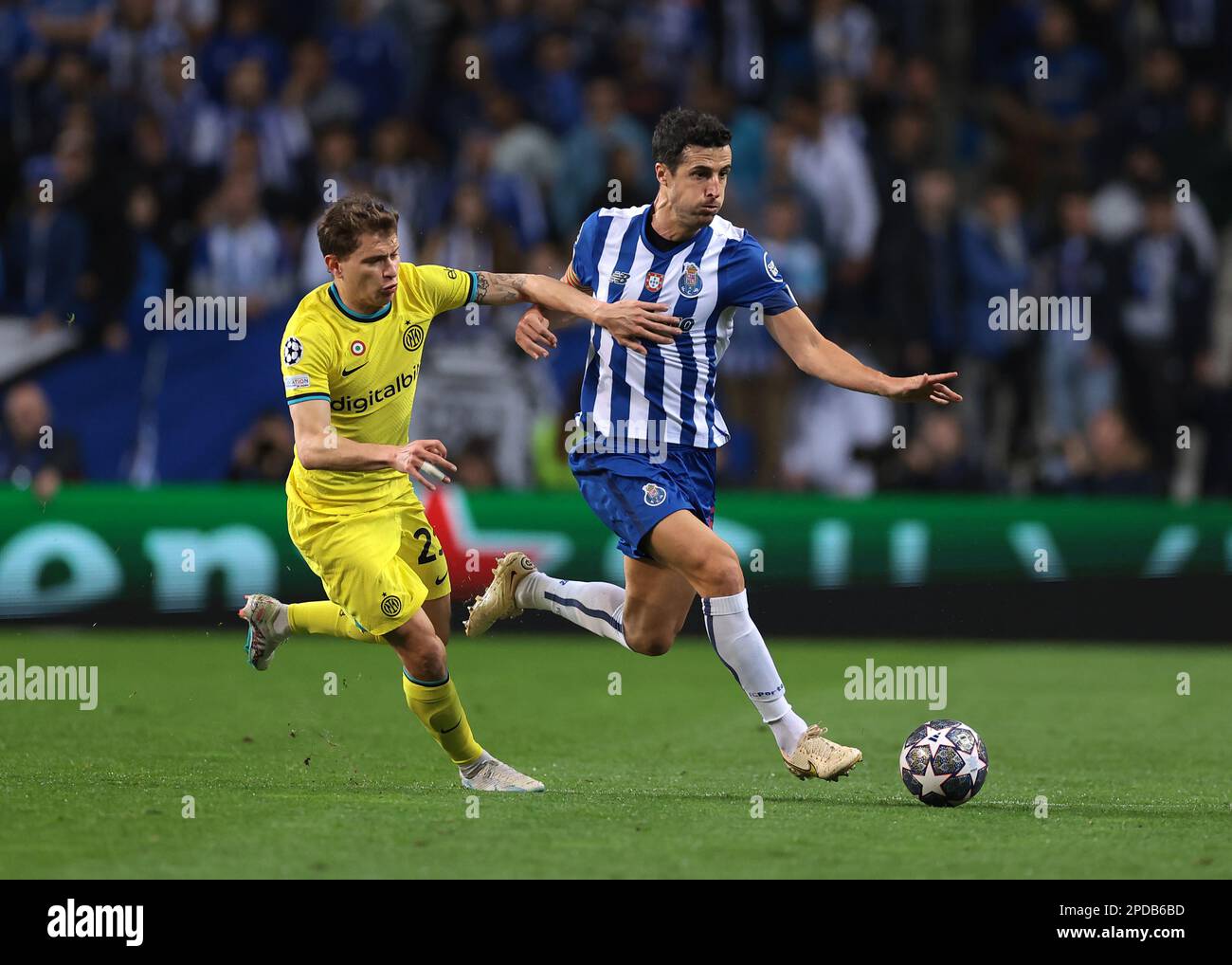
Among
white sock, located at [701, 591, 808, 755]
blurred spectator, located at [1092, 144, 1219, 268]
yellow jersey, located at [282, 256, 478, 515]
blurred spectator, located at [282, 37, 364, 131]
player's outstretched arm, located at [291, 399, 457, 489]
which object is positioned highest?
blurred spectator, located at [282, 37, 364, 131]

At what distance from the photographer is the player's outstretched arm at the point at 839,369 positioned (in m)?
7.06

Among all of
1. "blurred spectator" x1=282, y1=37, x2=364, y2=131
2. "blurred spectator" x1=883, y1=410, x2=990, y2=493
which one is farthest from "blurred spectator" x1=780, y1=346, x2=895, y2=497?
"blurred spectator" x1=282, y1=37, x2=364, y2=131

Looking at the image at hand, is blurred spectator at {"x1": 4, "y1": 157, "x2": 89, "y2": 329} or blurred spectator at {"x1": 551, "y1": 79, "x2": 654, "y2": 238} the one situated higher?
blurred spectator at {"x1": 551, "y1": 79, "x2": 654, "y2": 238}

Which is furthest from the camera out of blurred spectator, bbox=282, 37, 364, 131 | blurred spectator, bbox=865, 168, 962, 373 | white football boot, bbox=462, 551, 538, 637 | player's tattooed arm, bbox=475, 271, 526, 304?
blurred spectator, bbox=282, 37, 364, 131

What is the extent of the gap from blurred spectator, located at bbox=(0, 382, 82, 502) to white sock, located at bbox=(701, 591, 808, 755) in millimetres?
7330

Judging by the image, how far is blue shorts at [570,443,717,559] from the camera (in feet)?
24.5

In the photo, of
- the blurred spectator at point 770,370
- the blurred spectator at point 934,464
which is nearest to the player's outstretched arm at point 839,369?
the blurred spectator at point 934,464

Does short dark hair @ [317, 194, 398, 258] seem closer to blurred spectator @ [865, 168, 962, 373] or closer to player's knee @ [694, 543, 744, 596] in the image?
player's knee @ [694, 543, 744, 596]

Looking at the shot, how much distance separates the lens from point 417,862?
5777 millimetres

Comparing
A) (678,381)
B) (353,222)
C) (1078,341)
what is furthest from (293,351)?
(1078,341)

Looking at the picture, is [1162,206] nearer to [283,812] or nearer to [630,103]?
[630,103]

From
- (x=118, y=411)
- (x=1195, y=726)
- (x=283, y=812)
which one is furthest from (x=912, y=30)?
(x=283, y=812)

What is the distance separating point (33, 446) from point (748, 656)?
312 inches

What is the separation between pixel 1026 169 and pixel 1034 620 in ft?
14.6
